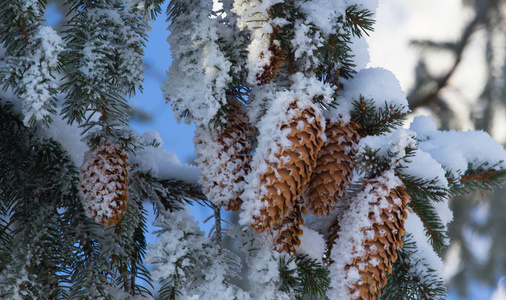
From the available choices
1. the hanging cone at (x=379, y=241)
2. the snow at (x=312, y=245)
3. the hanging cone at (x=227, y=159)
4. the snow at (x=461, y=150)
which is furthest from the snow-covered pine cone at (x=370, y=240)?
the snow at (x=461, y=150)

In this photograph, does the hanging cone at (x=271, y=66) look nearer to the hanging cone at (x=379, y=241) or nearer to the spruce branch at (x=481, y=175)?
the hanging cone at (x=379, y=241)

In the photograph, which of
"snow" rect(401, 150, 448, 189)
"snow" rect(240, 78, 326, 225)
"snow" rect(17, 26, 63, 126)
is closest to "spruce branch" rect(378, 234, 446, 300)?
"snow" rect(401, 150, 448, 189)

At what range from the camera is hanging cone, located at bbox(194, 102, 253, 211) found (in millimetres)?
1053

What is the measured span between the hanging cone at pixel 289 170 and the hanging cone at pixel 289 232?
104 millimetres

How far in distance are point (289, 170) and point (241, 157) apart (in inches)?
7.0

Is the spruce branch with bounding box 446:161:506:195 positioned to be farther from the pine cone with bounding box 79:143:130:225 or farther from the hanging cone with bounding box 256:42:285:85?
the pine cone with bounding box 79:143:130:225

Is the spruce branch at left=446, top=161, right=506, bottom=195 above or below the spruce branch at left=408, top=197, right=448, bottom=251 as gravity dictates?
above

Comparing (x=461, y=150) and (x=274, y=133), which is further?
(x=461, y=150)

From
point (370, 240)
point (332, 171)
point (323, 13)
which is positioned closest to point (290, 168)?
point (332, 171)

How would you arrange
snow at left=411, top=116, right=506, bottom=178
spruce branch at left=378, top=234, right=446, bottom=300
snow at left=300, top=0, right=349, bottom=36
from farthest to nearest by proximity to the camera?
snow at left=411, top=116, right=506, bottom=178, spruce branch at left=378, top=234, right=446, bottom=300, snow at left=300, top=0, right=349, bottom=36

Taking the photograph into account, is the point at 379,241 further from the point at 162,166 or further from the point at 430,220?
the point at 162,166

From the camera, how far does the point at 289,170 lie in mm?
964

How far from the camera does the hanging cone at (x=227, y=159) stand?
1053 mm

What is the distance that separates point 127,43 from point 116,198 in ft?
1.47
